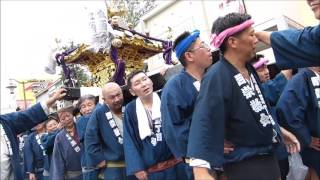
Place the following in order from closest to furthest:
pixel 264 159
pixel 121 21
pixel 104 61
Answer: pixel 264 159 → pixel 121 21 → pixel 104 61

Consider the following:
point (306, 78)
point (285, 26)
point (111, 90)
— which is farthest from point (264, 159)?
point (285, 26)

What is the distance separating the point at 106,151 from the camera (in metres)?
4.03

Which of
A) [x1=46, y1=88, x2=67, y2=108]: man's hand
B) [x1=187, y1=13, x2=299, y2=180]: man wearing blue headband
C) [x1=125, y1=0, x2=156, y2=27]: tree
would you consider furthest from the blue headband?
[x1=125, y1=0, x2=156, y2=27]: tree

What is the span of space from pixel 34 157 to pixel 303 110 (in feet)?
21.1

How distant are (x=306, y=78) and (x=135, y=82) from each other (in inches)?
64.2

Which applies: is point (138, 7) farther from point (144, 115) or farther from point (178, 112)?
point (178, 112)

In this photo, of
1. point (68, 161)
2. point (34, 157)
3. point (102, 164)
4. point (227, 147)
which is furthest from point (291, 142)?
point (34, 157)

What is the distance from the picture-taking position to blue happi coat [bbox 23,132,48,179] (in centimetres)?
796

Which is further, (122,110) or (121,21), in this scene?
(121,21)

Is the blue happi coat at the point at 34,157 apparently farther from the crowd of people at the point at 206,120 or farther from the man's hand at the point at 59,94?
the man's hand at the point at 59,94

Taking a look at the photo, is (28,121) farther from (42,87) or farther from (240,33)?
(240,33)

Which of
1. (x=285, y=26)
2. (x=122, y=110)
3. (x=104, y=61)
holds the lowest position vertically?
(x=122, y=110)

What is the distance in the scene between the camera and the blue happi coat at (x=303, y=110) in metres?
3.26

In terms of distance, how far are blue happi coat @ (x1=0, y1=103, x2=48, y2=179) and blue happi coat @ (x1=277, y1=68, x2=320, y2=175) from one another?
9.03ft
